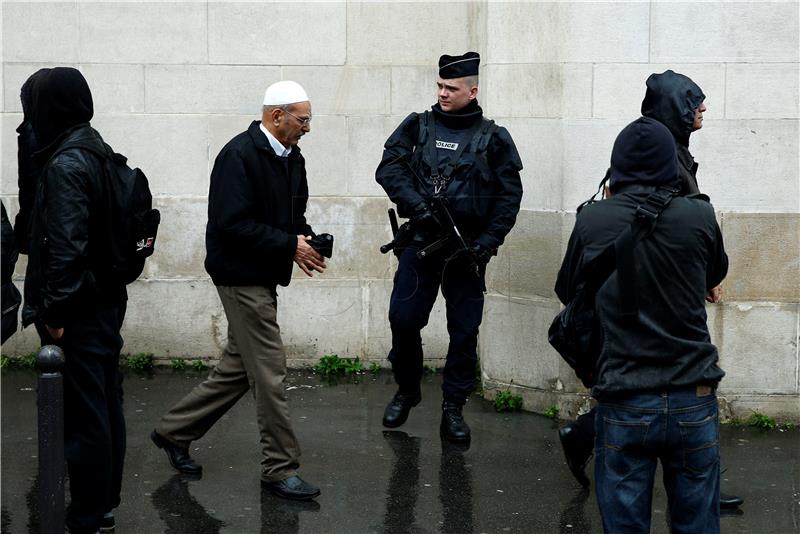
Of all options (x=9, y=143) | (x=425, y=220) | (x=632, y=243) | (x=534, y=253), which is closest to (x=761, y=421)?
(x=534, y=253)

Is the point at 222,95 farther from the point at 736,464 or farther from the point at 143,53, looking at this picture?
the point at 736,464

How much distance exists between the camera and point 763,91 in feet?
22.7

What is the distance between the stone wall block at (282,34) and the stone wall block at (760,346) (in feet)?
10.2

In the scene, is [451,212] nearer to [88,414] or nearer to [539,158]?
[539,158]

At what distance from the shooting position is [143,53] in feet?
26.3

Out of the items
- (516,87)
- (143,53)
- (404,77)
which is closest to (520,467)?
(516,87)

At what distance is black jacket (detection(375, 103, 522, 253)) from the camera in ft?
21.6

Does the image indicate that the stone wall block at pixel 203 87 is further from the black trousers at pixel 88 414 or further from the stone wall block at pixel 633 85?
the black trousers at pixel 88 414

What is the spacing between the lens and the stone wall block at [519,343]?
284 inches

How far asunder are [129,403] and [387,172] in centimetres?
219

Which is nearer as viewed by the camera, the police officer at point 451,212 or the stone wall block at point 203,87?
the police officer at point 451,212

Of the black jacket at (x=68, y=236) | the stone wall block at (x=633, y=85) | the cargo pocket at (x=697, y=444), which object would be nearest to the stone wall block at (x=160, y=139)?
the stone wall block at (x=633, y=85)

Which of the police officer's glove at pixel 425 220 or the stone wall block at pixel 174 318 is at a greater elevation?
the police officer's glove at pixel 425 220

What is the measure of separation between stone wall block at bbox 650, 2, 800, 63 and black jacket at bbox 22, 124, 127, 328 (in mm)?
3465
